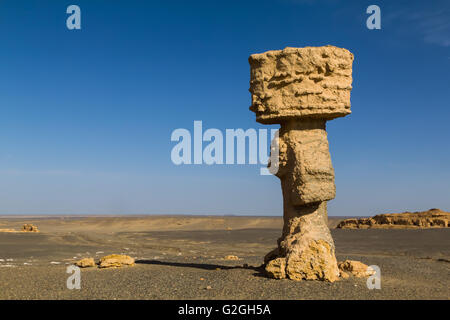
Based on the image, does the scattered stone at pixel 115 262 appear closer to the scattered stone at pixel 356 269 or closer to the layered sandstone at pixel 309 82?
the layered sandstone at pixel 309 82

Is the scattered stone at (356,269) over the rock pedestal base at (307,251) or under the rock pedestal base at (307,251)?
under

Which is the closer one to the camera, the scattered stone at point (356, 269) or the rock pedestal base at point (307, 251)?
the rock pedestal base at point (307, 251)

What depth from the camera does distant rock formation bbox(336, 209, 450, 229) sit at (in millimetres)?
37197

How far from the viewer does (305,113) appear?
10922mm

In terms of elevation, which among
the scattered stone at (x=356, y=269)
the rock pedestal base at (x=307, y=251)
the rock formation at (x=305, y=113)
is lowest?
the scattered stone at (x=356, y=269)

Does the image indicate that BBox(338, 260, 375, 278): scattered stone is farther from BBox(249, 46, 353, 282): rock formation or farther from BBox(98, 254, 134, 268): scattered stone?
BBox(98, 254, 134, 268): scattered stone

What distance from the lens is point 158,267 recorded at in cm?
1268

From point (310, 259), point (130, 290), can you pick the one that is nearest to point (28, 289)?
point (130, 290)

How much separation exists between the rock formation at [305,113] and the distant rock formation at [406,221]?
30308 millimetres

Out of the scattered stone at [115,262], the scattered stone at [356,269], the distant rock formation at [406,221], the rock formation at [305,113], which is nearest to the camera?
the rock formation at [305,113]

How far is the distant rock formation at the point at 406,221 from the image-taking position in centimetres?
3720

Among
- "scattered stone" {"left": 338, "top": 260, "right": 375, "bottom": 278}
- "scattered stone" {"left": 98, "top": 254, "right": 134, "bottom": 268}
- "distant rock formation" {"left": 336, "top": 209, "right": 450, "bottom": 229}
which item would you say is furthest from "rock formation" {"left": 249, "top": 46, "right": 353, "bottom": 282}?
"distant rock formation" {"left": 336, "top": 209, "right": 450, "bottom": 229}

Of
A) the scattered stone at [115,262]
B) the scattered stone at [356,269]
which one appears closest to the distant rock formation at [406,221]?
the scattered stone at [356,269]
